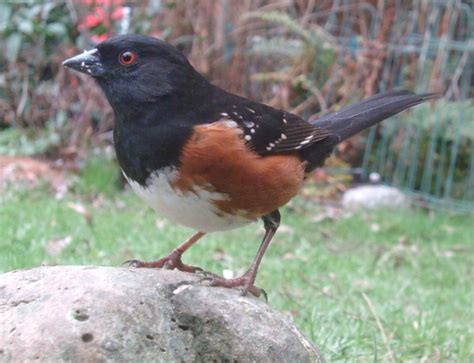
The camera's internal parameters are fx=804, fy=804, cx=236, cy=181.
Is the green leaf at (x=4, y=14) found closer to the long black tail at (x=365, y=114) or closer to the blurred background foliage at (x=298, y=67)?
the blurred background foliage at (x=298, y=67)

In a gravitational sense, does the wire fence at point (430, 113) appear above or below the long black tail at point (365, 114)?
below

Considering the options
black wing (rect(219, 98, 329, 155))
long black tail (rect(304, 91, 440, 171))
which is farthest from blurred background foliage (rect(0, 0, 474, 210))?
black wing (rect(219, 98, 329, 155))

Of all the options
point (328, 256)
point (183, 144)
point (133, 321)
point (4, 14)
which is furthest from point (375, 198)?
point (133, 321)

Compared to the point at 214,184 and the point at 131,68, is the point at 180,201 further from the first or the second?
the point at 131,68

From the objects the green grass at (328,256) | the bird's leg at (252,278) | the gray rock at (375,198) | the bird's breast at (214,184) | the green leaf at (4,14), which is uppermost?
the bird's breast at (214,184)

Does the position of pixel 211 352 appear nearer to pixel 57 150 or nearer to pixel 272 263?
pixel 272 263

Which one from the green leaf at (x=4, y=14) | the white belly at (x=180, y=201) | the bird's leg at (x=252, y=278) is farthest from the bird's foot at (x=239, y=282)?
the green leaf at (x=4, y=14)

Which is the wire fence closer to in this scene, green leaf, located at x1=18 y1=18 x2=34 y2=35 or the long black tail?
green leaf, located at x1=18 y1=18 x2=34 y2=35
